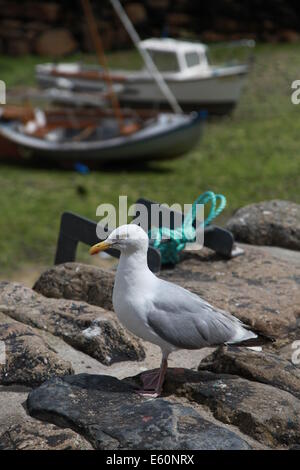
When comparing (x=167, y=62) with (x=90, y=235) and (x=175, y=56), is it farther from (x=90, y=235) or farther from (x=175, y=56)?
(x=90, y=235)

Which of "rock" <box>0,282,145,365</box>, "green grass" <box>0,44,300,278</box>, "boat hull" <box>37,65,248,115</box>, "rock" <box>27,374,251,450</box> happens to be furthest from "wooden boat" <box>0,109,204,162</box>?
"rock" <box>27,374,251,450</box>

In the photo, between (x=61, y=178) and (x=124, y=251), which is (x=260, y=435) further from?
(x=61, y=178)

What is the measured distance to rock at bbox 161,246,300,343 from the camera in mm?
3414

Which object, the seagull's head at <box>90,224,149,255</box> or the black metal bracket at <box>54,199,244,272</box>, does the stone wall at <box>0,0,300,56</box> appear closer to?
the black metal bracket at <box>54,199,244,272</box>

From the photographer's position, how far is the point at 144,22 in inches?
906

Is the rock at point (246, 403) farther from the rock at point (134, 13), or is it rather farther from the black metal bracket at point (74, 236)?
the rock at point (134, 13)

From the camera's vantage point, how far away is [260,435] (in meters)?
2.53

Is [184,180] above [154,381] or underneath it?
underneath

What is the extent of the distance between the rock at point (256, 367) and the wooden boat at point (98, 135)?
1085 centimetres

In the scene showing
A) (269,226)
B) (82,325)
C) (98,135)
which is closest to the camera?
(82,325)

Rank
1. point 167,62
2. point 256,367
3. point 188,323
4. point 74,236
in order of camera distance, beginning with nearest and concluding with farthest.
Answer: point 188,323 < point 256,367 < point 74,236 < point 167,62

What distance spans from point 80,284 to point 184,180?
904 cm

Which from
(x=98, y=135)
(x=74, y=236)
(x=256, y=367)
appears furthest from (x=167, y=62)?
(x=256, y=367)

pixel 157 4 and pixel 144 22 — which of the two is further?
pixel 157 4
